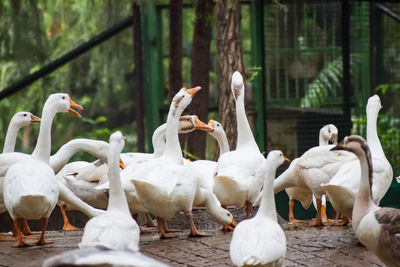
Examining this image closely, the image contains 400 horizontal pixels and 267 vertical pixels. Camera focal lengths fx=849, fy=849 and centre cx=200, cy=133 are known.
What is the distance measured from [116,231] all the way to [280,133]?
19.4 ft

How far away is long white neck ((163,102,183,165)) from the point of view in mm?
9383

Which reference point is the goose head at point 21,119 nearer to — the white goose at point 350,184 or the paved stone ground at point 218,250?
the paved stone ground at point 218,250

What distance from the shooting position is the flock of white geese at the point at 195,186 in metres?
7.28

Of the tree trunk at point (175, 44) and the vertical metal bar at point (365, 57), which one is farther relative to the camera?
the vertical metal bar at point (365, 57)

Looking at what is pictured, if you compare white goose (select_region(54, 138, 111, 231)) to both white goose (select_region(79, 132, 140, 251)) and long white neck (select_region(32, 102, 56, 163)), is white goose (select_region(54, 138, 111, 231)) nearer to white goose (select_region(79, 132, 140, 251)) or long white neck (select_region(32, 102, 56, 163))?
long white neck (select_region(32, 102, 56, 163))

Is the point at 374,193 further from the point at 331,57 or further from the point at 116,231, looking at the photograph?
the point at 331,57

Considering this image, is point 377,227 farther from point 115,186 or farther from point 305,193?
point 305,193

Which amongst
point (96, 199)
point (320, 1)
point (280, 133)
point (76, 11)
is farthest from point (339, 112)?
point (76, 11)

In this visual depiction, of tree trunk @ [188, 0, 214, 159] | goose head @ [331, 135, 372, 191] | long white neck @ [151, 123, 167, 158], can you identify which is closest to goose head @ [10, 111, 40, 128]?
long white neck @ [151, 123, 167, 158]

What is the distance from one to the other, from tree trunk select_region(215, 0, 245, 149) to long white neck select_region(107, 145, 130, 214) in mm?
3785

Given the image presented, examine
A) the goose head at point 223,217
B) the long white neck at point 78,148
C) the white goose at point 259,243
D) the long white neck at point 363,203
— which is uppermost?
the long white neck at point 78,148

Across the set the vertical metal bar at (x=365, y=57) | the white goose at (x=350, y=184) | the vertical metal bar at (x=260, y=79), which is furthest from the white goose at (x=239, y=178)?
the vertical metal bar at (x=365, y=57)

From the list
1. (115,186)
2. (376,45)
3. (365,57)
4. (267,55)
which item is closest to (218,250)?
(115,186)

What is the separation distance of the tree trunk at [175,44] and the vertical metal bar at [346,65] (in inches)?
98.3
